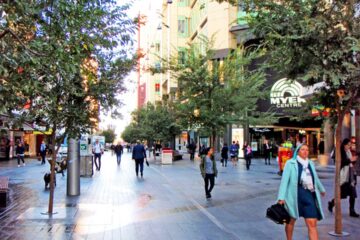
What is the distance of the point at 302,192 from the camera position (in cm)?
655

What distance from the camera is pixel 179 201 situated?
1230 centimetres

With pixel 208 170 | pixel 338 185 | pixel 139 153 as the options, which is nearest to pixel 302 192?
pixel 338 185

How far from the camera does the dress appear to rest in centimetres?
644

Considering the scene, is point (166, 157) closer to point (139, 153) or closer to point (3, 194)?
point (139, 153)

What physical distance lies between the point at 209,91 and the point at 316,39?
13533 mm

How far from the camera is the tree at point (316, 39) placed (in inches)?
302

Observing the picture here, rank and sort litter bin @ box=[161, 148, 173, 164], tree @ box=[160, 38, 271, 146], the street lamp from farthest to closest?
litter bin @ box=[161, 148, 173, 164]
the street lamp
tree @ box=[160, 38, 271, 146]

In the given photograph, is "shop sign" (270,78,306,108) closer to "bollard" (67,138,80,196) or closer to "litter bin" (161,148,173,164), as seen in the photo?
"litter bin" (161,148,173,164)

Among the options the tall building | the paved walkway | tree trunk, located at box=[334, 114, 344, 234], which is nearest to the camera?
tree trunk, located at box=[334, 114, 344, 234]

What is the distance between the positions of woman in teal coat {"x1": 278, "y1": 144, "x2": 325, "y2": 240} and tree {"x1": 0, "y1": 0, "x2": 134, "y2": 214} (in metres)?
3.43

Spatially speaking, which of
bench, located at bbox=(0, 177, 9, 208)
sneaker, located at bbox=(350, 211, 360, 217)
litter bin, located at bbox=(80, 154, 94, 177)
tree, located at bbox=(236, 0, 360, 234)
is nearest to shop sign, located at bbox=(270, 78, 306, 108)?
litter bin, located at bbox=(80, 154, 94, 177)

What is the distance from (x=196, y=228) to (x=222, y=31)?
36347 millimetres

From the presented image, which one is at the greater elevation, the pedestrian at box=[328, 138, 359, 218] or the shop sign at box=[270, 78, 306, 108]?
the shop sign at box=[270, 78, 306, 108]

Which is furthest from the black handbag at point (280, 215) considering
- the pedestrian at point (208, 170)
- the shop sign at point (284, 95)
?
the shop sign at point (284, 95)
